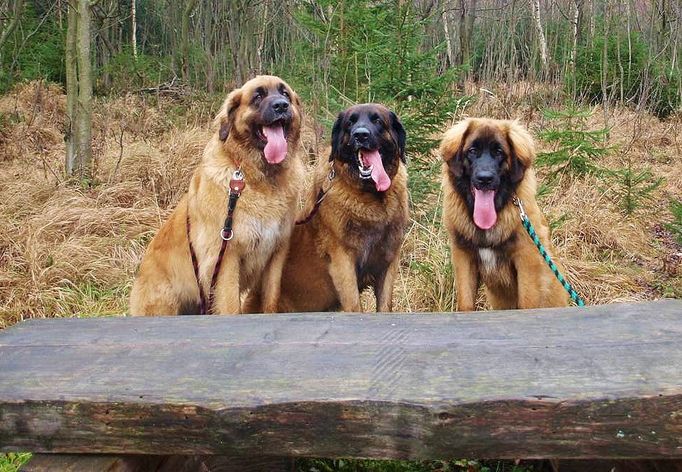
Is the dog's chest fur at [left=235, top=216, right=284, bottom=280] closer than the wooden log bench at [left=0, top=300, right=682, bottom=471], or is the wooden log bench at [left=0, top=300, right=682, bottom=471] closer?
the wooden log bench at [left=0, top=300, right=682, bottom=471]

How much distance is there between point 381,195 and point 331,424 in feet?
7.51

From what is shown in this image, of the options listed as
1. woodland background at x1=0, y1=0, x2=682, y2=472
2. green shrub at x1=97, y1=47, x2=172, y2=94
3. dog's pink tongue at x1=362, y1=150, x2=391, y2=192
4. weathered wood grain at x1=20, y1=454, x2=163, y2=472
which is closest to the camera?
weathered wood grain at x1=20, y1=454, x2=163, y2=472

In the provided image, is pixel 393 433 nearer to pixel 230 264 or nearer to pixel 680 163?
pixel 230 264

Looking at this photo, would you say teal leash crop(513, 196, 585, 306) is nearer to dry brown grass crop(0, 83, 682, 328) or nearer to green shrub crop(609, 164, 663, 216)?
dry brown grass crop(0, 83, 682, 328)

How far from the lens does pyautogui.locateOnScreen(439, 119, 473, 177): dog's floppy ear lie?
347cm

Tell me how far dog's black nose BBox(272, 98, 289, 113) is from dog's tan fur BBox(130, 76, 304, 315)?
0.26 ft

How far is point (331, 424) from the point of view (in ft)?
5.32

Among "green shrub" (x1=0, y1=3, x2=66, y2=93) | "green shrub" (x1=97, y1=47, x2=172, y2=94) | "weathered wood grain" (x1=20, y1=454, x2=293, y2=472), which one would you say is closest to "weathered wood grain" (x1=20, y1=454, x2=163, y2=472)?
"weathered wood grain" (x1=20, y1=454, x2=293, y2=472)

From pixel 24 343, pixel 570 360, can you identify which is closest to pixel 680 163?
pixel 570 360

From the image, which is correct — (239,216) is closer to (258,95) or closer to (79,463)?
(258,95)

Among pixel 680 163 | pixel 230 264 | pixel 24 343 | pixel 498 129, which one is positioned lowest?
pixel 680 163

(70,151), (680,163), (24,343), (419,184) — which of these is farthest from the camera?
(680,163)

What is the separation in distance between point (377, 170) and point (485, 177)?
68 centimetres

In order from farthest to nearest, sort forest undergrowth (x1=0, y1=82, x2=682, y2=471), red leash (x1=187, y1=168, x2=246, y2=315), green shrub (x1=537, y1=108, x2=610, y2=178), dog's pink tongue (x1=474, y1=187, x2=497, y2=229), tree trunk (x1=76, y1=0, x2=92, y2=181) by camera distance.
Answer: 1. tree trunk (x1=76, y1=0, x2=92, y2=181)
2. green shrub (x1=537, y1=108, x2=610, y2=178)
3. forest undergrowth (x1=0, y1=82, x2=682, y2=471)
4. red leash (x1=187, y1=168, x2=246, y2=315)
5. dog's pink tongue (x1=474, y1=187, x2=497, y2=229)
